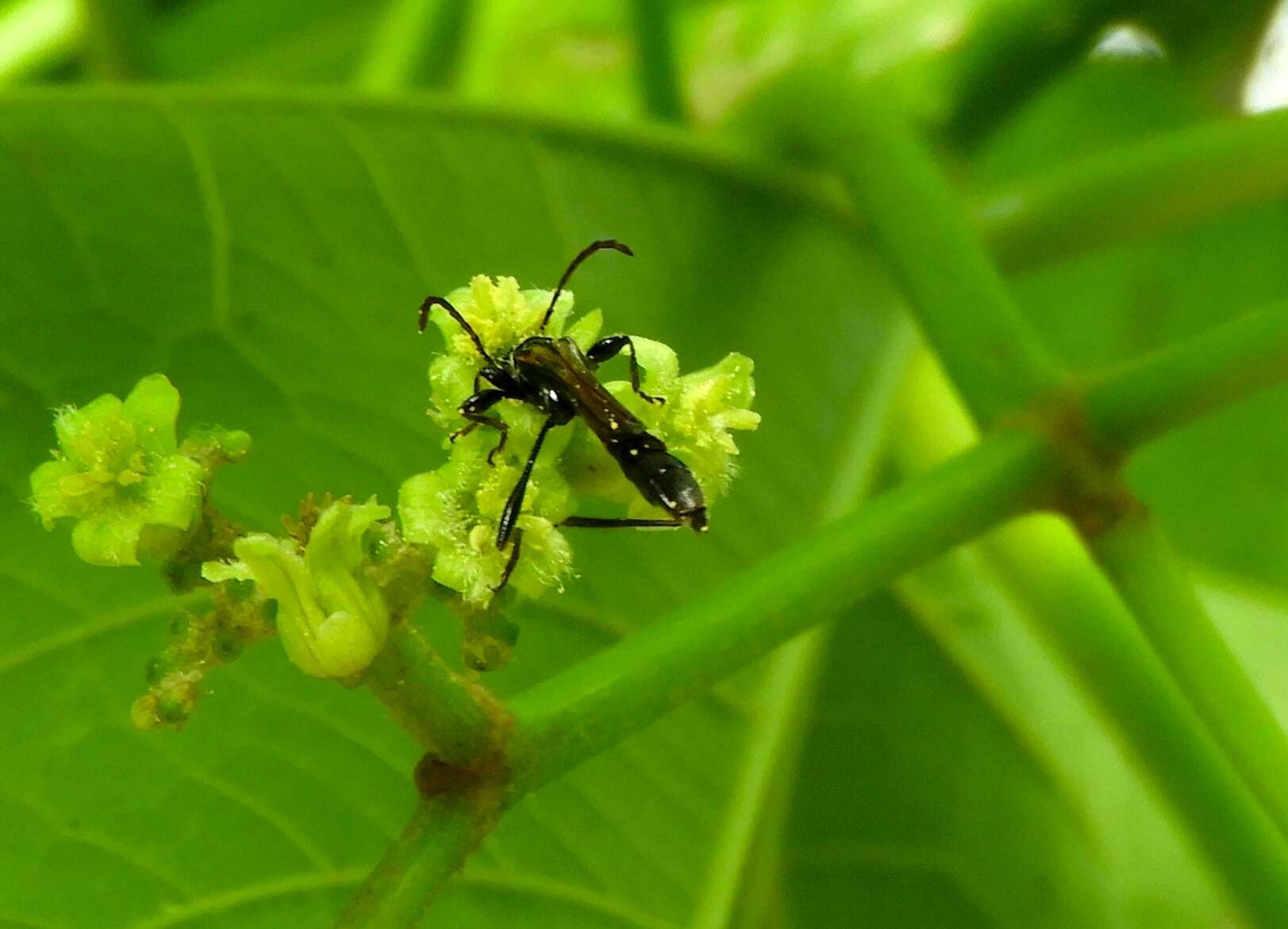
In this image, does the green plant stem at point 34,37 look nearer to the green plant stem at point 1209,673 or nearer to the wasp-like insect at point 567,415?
the wasp-like insect at point 567,415

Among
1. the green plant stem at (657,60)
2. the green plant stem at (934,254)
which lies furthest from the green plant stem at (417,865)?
the green plant stem at (657,60)

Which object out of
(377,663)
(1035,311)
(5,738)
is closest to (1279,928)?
(377,663)

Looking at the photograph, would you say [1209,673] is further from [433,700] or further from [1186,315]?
[1186,315]

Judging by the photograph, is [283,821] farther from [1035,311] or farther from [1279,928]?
[1035,311]

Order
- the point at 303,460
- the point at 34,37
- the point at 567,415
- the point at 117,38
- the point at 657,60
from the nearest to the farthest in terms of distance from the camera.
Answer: the point at 567,415, the point at 303,460, the point at 657,60, the point at 117,38, the point at 34,37

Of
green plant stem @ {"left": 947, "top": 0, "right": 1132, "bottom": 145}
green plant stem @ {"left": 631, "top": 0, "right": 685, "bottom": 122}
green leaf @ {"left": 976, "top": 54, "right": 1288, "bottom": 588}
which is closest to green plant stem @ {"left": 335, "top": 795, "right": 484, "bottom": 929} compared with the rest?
green plant stem @ {"left": 631, "top": 0, "right": 685, "bottom": 122}

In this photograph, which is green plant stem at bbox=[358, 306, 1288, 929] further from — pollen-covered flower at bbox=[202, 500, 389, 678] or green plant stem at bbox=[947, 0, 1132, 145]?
green plant stem at bbox=[947, 0, 1132, 145]

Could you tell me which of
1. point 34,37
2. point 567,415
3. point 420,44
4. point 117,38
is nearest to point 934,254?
point 567,415
